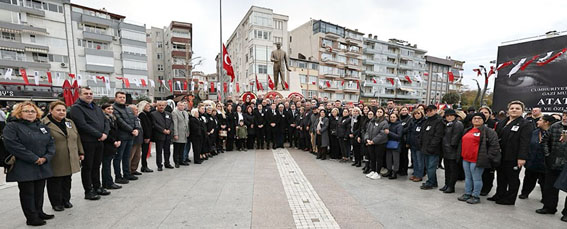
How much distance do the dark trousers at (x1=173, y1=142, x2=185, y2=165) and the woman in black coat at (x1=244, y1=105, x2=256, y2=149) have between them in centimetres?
286

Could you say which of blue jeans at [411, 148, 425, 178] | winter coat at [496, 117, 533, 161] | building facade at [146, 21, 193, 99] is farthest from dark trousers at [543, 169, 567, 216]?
building facade at [146, 21, 193, 99]

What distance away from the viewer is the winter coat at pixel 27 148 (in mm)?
3119

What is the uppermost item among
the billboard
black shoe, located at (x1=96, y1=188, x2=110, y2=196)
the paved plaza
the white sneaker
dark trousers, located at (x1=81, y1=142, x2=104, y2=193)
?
the billboard

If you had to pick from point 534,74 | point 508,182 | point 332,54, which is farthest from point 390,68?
point 508,182

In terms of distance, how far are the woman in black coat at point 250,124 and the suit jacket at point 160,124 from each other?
11.0ft

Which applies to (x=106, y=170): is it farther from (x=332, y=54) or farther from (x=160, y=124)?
(x=332, y=54)

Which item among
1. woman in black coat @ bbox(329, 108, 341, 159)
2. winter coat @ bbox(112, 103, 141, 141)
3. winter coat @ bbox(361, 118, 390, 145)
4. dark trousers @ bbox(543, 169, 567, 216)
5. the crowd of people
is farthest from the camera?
woman in black coat @ bbox(329, 108, 341, 159)

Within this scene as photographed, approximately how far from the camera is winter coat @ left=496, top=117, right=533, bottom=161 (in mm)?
4059

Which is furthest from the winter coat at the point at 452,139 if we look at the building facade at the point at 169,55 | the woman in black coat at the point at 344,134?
the building facade at the point at 169,55

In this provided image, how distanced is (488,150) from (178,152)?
734 centimetres

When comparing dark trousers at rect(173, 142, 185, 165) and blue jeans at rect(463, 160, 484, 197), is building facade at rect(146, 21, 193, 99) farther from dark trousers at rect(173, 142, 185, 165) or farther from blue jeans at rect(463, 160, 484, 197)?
blue jeans at rect(463, 160, 484, 197)

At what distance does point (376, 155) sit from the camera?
6121mm

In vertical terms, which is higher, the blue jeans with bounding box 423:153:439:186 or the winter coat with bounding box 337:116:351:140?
the winter coat with bounding box 337:116:351:140

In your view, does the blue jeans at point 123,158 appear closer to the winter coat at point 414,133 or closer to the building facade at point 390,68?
the winter coat at point 414,133
